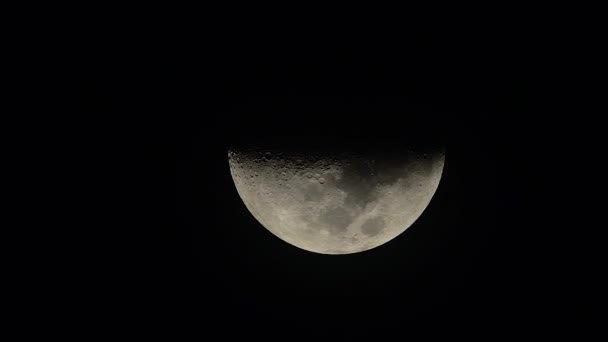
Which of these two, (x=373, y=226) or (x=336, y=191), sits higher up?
(x=336, y=191)

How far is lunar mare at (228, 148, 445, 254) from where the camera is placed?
2.34m

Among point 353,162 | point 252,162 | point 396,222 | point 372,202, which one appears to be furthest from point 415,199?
point 252,162

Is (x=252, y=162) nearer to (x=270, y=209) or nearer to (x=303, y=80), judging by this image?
(x=270, y=209)

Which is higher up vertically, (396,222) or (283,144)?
(283,144)

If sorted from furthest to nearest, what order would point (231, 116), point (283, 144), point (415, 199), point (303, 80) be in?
point (415, 199) → point (231, 116) → point (283, 144) → point (303, 80)

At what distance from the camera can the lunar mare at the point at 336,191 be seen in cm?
234

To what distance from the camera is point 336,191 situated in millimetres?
2396

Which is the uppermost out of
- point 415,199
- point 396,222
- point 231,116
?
point 231,116

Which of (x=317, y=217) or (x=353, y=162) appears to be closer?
(x=353, y=162)

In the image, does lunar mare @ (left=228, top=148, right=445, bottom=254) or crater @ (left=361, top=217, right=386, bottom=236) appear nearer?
lunar mare @ (left=228, top=148, right=445, bottom=254)

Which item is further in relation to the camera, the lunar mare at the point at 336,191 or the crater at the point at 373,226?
the crater at the point at 373,226

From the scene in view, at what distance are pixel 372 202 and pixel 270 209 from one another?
0.73m

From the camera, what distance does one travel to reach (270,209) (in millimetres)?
2656

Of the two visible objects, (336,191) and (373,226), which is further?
(373,226)
